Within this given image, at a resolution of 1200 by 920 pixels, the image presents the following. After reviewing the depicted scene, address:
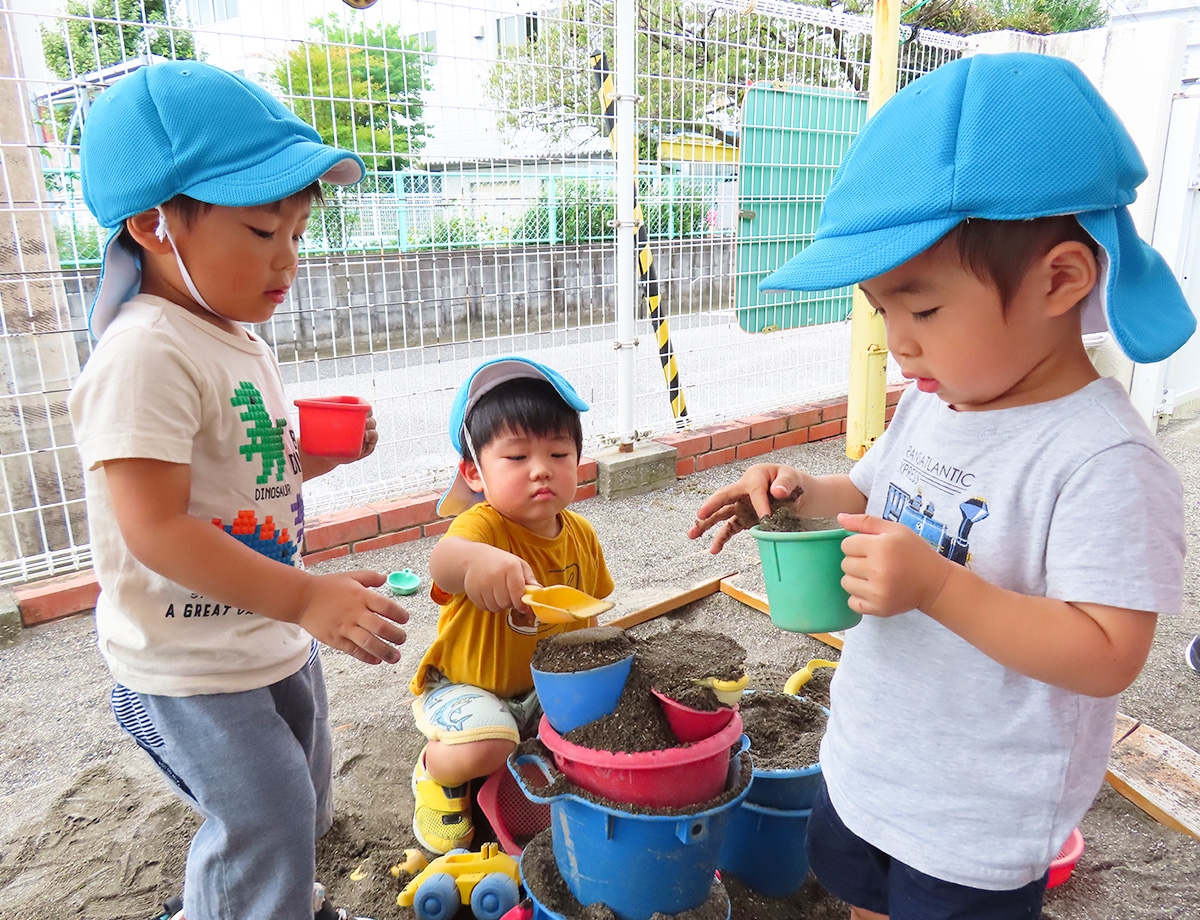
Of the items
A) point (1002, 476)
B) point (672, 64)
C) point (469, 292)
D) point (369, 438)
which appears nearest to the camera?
point (1002, 476)

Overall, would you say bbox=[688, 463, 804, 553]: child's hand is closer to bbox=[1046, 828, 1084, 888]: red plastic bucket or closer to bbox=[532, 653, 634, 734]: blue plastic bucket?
bbox=[532, 653, 634, 734]: blue plastic bucket

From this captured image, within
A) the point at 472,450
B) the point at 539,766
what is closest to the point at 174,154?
the point at 472,450

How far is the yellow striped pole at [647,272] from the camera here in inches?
171

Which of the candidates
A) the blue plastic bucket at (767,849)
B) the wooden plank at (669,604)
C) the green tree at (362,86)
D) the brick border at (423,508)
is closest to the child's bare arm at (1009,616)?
the blue plastic bucket at (767,849)

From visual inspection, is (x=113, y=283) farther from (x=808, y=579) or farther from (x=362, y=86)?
(x=362, y=86)

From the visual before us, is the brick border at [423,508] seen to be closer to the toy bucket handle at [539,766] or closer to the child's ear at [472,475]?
the child's ear at [472,475]

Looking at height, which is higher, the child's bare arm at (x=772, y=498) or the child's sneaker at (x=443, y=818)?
the child's bare arm at (x=772, y=498)

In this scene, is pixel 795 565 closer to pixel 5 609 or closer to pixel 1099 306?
pixel 1099 306

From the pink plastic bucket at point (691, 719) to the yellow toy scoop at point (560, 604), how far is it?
0.62 ft

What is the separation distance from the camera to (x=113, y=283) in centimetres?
134

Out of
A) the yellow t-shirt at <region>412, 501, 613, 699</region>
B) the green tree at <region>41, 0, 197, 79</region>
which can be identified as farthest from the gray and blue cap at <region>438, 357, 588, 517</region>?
the green tree at <region>41, 0, 197, 79</region>

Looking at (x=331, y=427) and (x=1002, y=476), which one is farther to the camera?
(x=331, y=427)

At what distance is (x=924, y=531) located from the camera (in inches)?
48.4

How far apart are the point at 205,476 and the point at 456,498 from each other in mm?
933
